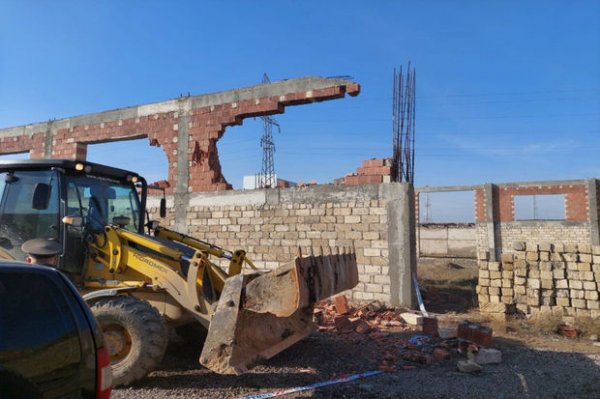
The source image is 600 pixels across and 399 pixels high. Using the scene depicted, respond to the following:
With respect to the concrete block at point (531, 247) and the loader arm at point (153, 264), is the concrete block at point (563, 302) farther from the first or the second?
the loader arm at point (153, 264)

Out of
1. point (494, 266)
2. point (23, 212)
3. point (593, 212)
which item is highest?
point (593, 212)

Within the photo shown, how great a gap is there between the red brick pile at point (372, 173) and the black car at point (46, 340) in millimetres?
8029

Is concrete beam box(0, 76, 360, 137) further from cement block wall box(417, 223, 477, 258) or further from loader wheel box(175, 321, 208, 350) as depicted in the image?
cement block wall box(417, 223, 477, 258)

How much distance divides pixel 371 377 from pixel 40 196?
4.51m

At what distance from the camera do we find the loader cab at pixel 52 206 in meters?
5.30

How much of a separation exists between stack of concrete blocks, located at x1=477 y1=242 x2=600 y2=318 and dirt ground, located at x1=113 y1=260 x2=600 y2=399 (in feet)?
4.81

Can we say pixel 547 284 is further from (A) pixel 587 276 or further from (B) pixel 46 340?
(B) pixel 46 340

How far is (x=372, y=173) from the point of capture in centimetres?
997

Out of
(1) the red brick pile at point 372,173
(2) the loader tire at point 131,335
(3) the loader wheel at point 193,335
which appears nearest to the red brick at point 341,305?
(1) the red brick pile at point 372,173

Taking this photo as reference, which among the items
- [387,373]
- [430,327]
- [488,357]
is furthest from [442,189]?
[387,373]

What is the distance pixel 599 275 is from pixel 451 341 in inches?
165

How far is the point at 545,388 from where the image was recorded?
5066 mm

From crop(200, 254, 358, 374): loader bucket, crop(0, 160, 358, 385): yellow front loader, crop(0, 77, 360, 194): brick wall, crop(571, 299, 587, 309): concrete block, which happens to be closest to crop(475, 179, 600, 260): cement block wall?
crop(571, 299, 587, 309): concrete block

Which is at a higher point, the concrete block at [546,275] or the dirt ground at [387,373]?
the concrete block at [546,275]
